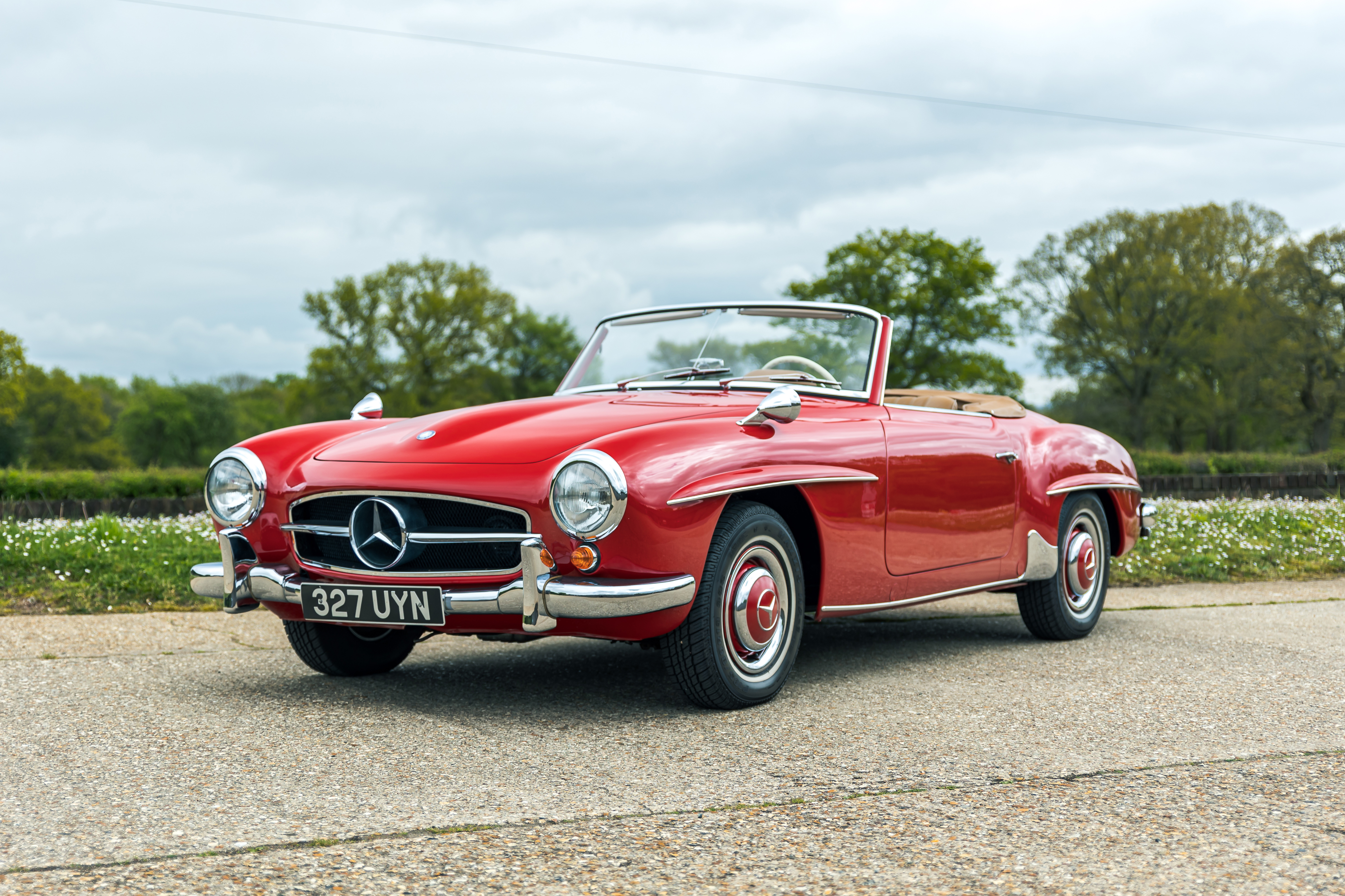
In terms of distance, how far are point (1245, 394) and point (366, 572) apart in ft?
131

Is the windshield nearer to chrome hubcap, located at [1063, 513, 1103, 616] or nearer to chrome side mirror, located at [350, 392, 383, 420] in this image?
chrome side mirror, located at [350, 392, 383, 420]

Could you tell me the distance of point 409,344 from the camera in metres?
50.9

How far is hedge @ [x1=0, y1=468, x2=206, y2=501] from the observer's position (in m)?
11.9

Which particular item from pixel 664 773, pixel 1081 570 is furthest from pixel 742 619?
pixel 1081 570

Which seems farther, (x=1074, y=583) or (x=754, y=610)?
(x=1074, y=583)

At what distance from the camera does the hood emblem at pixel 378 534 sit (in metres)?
3.88

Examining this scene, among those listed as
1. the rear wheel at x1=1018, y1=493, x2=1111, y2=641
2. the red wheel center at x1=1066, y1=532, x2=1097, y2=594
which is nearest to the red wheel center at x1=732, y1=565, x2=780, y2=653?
the rear wheel at x1=1018, y1=493, x2=1111, y2=641

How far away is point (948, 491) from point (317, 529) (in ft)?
7.80

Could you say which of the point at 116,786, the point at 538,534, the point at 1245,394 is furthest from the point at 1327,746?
the point at 1245,394

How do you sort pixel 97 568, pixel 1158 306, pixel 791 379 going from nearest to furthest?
pixel 791 379, pixel 97 568, pixel 1158 306

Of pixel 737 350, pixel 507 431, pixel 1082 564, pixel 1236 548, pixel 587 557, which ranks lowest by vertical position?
pixel 1236 548

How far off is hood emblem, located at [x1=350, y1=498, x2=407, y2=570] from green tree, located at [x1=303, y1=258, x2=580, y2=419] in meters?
45.5

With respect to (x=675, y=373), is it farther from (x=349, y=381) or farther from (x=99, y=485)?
(x=349, y=381)

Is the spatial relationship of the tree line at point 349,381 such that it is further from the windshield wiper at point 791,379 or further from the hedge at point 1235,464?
the windshield wiper at point 791,379
